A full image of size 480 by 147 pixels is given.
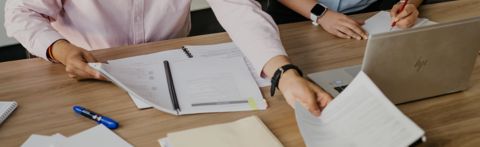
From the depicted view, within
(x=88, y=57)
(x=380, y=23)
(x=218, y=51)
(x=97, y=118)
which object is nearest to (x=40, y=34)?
(x=88, y=57)

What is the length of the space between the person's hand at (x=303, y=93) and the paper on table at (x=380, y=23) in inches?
19.4

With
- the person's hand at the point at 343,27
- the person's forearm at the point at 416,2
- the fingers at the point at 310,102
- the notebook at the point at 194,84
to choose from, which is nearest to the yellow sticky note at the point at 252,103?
the notebook at the point at 194,84

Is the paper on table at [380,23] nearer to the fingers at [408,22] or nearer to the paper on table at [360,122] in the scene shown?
the fingers at [408,22]

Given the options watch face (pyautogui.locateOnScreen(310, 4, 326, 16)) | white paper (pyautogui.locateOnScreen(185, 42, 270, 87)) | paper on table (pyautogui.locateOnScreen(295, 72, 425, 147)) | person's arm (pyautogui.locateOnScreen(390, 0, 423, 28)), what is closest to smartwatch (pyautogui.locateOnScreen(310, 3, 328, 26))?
watch face (pyautogui.locateOnScreen(310, 4, 326, 16))

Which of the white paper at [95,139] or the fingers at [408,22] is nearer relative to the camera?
the white paper at [95,139]

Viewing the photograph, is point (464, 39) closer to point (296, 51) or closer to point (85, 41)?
point (296, 51)

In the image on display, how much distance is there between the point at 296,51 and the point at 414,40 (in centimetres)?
44

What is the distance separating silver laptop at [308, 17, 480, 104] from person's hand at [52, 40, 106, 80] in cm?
54

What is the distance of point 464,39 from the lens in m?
1.02

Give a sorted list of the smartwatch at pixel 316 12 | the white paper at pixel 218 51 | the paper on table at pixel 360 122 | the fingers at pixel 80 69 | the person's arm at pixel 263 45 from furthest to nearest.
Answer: the smartwatch at pixel 316 12, the white paper at pixel 218 51, the fingers at pixel 80 69, the person's arm at pixel 263 45, the paper on table at pixel 360 122

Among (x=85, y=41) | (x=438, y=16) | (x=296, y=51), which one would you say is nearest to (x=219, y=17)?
(x=296, y=51)

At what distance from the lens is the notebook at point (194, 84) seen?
1.06 meters

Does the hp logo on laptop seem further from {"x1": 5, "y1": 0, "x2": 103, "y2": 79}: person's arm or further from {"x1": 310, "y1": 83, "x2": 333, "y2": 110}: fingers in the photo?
{"x1": 5, "y1": 0, "x2": 103, "y2": 79}: person's arm

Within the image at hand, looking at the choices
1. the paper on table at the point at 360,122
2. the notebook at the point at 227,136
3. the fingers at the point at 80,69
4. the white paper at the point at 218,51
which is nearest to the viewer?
the paper on table at the point at 360,122
